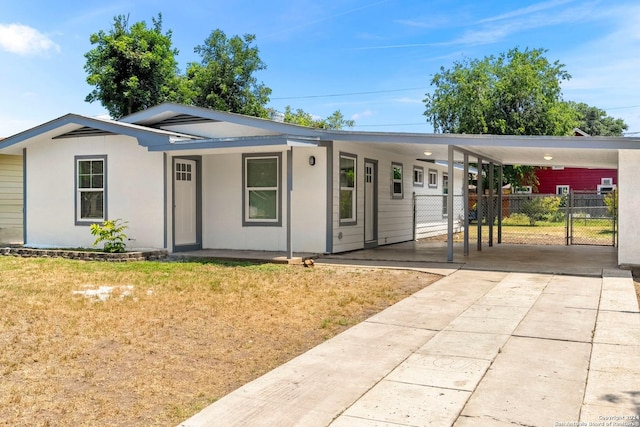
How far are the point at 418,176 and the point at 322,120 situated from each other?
101 feet

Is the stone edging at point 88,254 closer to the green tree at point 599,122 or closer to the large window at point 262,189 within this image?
the large window at point 262,189

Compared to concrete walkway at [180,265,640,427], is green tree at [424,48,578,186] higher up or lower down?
higher up

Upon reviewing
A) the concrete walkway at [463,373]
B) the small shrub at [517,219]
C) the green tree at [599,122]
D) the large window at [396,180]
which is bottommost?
the concrete walkway at [463,373]

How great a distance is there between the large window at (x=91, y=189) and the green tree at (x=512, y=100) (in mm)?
21787

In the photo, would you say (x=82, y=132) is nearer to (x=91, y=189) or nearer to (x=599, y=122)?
(x=91, y=189)

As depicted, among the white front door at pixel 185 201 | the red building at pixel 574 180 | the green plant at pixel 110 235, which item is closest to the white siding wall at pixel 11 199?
the green plant at pixel 110 235

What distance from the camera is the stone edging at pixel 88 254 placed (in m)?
12.2

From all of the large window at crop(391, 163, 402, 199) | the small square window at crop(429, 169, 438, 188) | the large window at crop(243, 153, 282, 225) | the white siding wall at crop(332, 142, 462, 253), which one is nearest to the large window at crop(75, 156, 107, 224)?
the large window at crop(243, 153, 282, 225)

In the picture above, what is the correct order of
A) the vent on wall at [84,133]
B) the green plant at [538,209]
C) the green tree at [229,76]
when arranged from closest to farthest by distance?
the vent on wall at [84,133], the green plant at [538,209], the green tree at [229,76]

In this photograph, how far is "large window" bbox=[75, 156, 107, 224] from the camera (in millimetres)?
13766

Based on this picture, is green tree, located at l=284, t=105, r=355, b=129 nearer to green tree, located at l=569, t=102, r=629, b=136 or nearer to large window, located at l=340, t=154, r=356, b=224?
green tree, located at l=569, t=102, r=629, b=136

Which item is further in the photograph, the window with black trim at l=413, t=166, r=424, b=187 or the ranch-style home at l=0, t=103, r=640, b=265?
the window with black trim at l=413, t=166, r=424, b=187

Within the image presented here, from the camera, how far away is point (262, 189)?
1314cm

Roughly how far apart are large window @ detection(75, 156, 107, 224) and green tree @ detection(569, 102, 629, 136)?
59.0m
